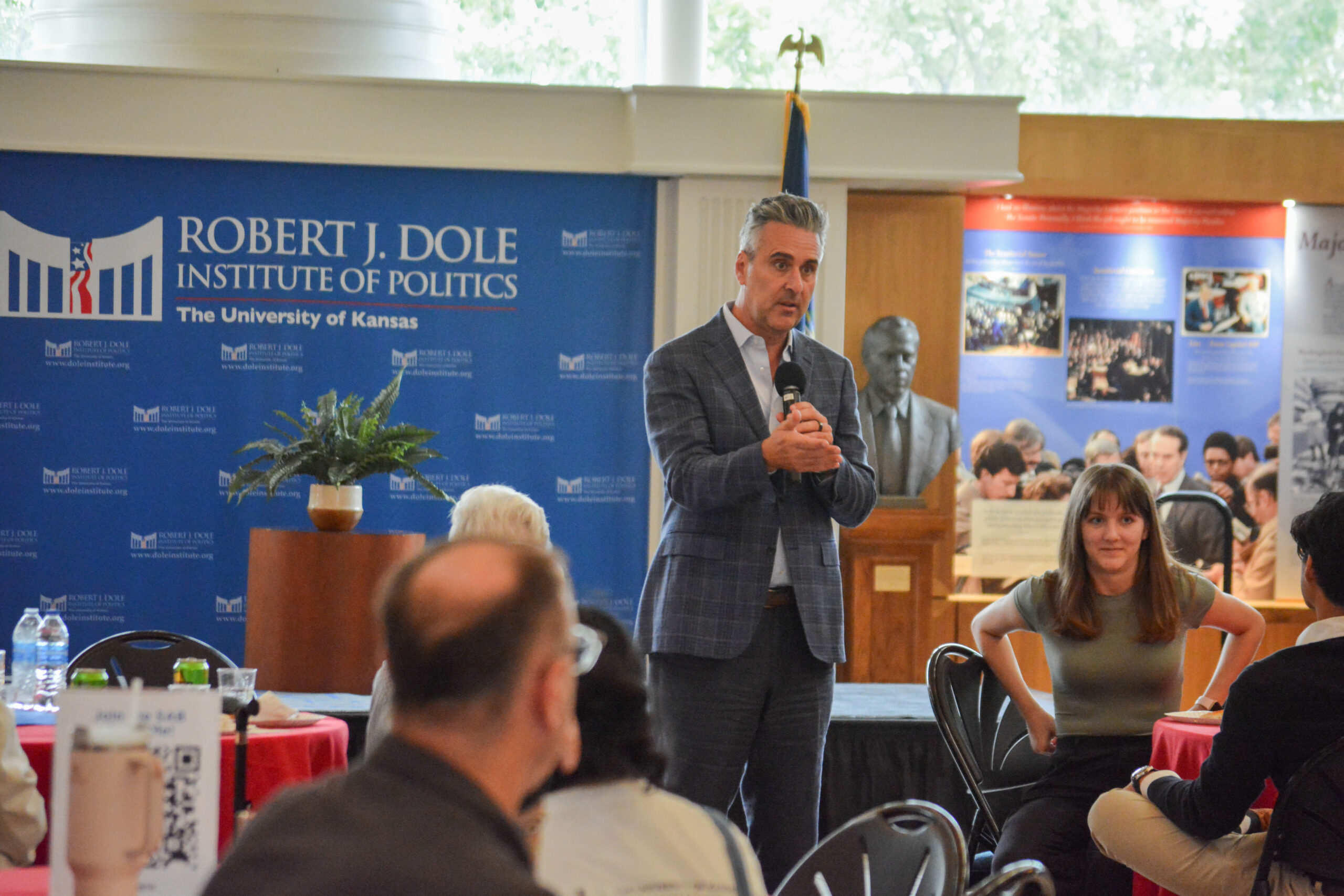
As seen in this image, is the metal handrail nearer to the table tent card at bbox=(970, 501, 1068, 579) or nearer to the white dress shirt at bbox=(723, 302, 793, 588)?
the table tent card at bbox=(970, 501, 1068, 579)

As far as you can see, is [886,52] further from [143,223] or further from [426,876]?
[426,876]

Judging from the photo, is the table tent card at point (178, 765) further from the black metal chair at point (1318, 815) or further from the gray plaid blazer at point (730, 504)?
the black metal chair at point (1318, 815)

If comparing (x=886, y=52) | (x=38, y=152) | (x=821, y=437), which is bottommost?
(x=821, y=437)

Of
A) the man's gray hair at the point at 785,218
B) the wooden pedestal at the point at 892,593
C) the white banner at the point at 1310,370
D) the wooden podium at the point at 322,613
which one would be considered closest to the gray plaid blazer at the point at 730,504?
the man's gray hair at the point at 785,218

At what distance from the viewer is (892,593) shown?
6352 millimetres

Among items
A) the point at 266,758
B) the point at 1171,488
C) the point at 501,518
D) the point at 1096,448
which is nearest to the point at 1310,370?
the point at 1171,488

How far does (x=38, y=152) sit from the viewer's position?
5.95 m

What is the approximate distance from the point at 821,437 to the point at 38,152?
4.83 m

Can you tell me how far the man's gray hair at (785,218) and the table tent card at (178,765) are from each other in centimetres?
180

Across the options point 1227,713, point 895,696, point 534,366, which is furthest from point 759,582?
point 534,366

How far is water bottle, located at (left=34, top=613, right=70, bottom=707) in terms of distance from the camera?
140 inches

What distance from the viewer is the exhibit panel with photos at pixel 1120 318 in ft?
21.7

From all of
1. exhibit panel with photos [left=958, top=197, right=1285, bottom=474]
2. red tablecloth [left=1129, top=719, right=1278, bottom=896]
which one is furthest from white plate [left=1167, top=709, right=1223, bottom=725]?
exhibit panel with photos [left=958, top=197, right=1285, bottom=474]

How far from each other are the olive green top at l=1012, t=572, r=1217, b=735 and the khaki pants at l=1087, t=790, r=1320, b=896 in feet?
1.54
